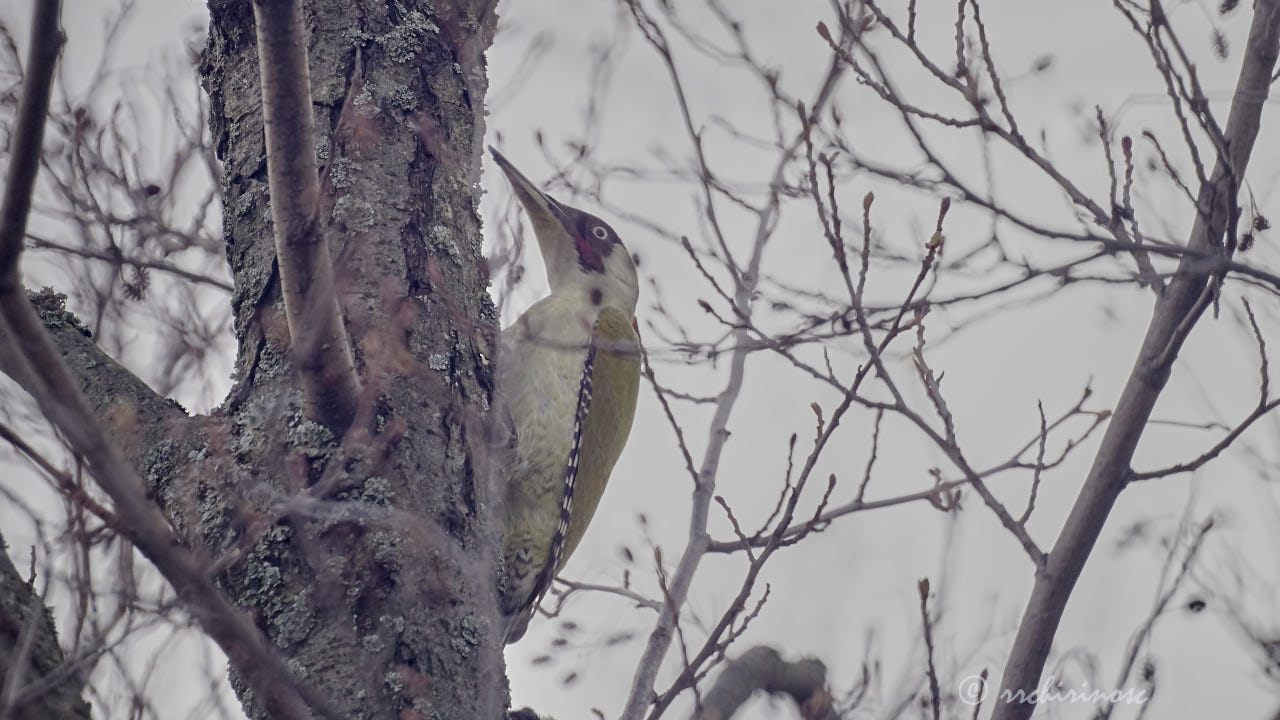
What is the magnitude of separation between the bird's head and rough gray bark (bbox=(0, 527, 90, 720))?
13.6ft

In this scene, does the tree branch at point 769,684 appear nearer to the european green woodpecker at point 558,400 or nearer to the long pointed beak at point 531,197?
the european green woodpecker at point 558,400

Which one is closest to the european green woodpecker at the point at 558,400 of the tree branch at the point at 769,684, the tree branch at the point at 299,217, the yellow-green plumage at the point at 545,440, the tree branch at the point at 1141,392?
the yellow-green plumage at the point at 545,440

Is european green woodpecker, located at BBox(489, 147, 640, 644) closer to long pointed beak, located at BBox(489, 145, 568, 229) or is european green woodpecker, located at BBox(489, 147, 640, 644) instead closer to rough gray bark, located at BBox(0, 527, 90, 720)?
long pointed beak, located at BBox(489, 145, 568, 229)

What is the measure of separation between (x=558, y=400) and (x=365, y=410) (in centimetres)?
260

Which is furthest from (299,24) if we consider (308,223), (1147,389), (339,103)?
(1147,389)

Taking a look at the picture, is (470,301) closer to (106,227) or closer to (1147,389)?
→ (1147,389)

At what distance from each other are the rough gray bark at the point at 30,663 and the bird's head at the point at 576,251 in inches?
164

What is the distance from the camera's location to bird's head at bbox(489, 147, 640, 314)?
19.4 feet

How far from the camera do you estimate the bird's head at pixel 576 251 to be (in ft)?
19.4

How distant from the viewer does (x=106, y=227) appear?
4402 millimetres

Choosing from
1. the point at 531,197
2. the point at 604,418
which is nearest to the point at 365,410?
the point at 604,418

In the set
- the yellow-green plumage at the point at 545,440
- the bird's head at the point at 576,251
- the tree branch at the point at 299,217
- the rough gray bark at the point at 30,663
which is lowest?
the rough gray bark at the point at 30,663

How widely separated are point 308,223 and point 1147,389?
2.08m

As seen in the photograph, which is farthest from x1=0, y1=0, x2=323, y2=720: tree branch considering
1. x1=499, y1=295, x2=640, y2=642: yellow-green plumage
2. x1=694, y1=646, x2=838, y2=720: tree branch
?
x1=499, y1=295, x2=640, y2=642: yellow-green plumage
